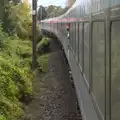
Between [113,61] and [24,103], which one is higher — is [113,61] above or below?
above

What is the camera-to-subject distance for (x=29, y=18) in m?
35.9

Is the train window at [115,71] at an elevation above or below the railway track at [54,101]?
above

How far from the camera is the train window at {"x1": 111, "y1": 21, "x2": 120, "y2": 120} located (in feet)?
9.45

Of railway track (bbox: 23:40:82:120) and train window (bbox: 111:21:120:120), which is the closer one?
train window (bbox: 111:21:120:120)

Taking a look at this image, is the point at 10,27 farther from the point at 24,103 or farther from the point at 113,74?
the point at 113,74

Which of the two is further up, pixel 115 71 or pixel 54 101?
pixel 115 71

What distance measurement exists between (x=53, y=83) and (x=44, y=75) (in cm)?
307

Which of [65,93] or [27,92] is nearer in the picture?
[27,92]

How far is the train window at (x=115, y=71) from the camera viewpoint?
288 cm

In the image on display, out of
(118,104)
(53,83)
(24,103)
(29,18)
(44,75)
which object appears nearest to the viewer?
(118,104)

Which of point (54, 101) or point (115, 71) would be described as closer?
point (115, 71)

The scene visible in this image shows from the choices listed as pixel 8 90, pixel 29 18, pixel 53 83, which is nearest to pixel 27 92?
pixel 8 90

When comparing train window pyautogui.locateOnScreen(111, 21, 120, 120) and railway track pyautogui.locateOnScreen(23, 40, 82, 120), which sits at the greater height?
train window pyautogui.locateOnScreen(111, 21, 120, 120)

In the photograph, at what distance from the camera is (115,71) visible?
3004 millimetres
